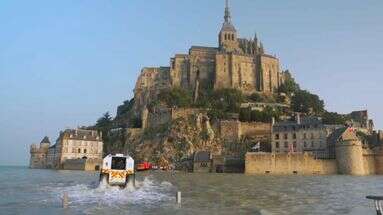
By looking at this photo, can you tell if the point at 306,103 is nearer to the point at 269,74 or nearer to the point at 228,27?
the point at 269,74

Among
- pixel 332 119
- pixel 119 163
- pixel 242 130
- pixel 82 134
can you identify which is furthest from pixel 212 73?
pixel 119 163

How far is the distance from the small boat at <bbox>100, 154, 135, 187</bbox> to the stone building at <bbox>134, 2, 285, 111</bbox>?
69057 millimetres

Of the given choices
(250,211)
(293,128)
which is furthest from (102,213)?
(293,128)

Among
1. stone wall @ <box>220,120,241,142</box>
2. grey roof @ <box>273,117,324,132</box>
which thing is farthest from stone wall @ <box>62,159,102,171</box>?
grey roof @ <box>273,117,324,132</box>

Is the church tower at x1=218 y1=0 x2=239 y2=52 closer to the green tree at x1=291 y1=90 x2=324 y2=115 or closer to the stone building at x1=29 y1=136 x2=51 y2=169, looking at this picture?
the green tree at x1=291 y1=90 x2=324 y2=115

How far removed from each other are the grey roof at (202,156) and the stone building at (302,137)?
12.3 m

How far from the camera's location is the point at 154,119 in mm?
97312

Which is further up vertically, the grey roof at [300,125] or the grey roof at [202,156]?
the grey roof at [300,125]

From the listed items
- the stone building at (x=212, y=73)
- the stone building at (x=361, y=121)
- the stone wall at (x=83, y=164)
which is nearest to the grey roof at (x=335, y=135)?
the stone building at (x=361, y=121)

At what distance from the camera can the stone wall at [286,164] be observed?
73.4 m

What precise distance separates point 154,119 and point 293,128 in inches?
1246

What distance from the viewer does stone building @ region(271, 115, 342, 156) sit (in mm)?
78750

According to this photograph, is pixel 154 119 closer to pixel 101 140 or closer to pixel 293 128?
pixel 101 140

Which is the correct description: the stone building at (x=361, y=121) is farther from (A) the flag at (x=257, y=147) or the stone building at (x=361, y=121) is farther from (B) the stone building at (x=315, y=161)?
(A) the flag at (x=257, y=147)
